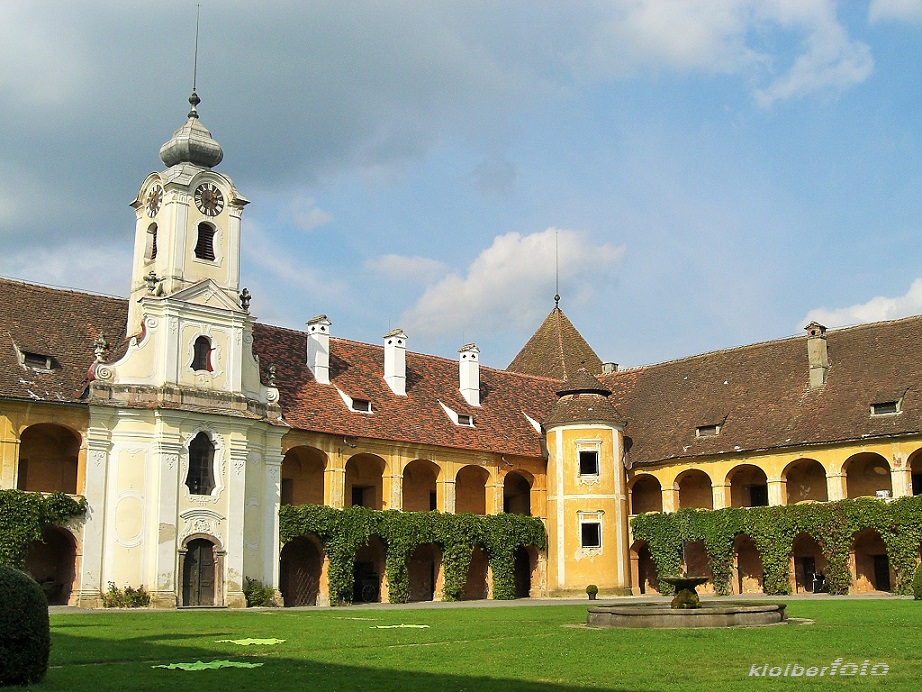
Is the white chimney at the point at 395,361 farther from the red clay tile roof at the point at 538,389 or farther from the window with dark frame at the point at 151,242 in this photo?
the window with dark frame at the point at 151,242

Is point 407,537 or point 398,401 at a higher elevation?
point 398,401

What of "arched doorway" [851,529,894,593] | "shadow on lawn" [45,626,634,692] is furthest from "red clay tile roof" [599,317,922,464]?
"shadow on lawn" [45,626,634,692]

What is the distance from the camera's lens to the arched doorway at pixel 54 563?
39.0 m

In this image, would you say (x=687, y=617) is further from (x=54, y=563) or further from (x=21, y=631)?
(x=54, y=563)

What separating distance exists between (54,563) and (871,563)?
3308 centimetres

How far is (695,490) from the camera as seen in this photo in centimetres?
5419

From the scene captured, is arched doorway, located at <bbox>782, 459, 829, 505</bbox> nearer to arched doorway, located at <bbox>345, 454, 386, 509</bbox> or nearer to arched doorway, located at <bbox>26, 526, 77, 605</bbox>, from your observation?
arched doorway, located at <bbox>345, 454, 386, 509</bbox>

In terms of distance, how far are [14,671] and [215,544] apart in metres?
27.7

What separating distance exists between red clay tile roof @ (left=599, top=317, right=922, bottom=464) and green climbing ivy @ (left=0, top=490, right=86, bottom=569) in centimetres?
2709

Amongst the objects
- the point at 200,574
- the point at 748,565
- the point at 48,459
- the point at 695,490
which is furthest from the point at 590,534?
the point at 48,459

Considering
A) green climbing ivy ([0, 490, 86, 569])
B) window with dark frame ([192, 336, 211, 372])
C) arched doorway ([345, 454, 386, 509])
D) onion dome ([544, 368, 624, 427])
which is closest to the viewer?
green climbing ivy ([0, 490, 86, 569])

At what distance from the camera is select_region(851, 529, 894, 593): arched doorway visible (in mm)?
46656

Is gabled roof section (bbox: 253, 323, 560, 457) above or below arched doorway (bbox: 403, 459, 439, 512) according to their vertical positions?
above

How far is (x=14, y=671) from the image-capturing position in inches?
543
